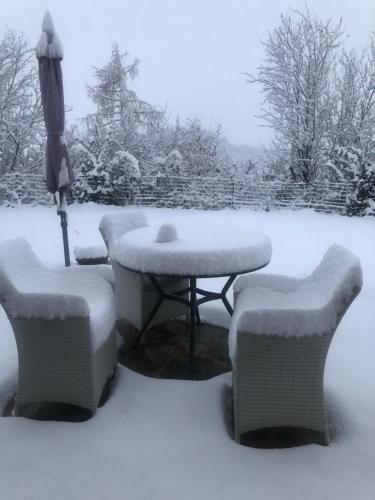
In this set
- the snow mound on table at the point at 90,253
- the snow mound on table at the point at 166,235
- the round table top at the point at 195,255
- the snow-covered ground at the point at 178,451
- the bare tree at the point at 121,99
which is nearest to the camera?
the snow-covered ground at the point at 178,451

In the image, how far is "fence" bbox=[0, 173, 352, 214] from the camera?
8.35m

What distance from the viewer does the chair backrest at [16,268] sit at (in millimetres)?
1624

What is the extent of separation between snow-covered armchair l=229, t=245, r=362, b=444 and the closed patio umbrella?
2193 millimetres

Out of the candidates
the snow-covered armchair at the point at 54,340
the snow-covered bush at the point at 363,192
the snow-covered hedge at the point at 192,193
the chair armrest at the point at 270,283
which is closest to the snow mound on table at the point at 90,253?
the snow-covered armchair at the point at 54,340

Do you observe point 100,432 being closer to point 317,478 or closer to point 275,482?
point 275,482

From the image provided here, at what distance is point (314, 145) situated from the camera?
406 inches

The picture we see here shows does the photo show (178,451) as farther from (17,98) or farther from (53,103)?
(17,98)

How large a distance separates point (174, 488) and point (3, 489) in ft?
2.00

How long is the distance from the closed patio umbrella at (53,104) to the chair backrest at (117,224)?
53 cm

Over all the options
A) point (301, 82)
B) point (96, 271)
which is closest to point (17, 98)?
point (301, 82)

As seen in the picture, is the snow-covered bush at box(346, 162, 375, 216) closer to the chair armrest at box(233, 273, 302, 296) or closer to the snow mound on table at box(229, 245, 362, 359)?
the chair armrest at box(233, 273, 302, 296)

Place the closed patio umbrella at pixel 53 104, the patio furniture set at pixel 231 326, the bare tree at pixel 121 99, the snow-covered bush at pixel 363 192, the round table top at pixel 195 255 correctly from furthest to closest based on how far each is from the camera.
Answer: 1. the bare tree at pixel 121 99
2. the snow-covered bush at pixel 363 192
3. the closed patio umbrella at pixel 53 104
4. the round table top at pixel 195 255
5. the patio furniture set at pixel 231 326

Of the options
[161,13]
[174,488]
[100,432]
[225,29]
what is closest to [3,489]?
[100,432]

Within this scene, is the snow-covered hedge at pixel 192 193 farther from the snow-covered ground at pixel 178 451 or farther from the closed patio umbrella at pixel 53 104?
the snow-covered ground at pixel 178 451
